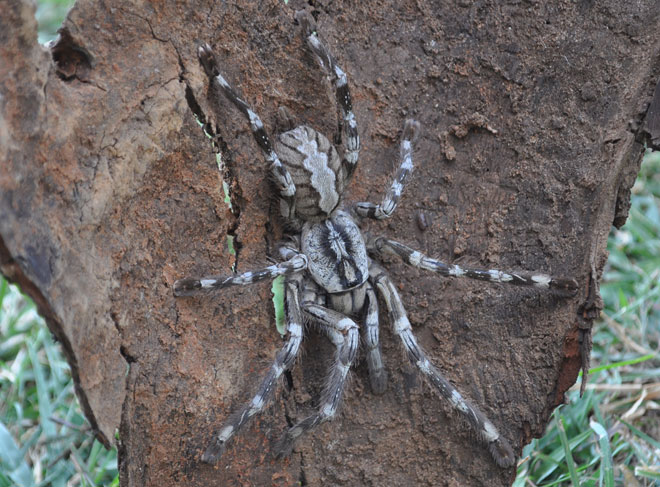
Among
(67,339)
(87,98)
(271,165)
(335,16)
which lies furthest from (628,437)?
(87,98)

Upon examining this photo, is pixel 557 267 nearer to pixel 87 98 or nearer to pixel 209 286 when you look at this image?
pixel 209 286

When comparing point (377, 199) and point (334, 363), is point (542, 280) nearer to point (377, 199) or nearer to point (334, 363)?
point (377, 199)

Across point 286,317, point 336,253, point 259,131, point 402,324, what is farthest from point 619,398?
point 259,131

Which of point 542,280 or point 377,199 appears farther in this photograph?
point 377,199

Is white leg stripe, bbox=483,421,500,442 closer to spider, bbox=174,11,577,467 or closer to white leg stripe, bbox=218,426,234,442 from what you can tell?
spider, bbox=174,11,577,467

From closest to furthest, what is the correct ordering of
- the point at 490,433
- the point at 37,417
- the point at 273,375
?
the point at 273,375
the point at 490,433
the point at 37,417

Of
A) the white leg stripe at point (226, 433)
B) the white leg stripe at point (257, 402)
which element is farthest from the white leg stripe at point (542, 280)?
the white leg stripe at point (226, 433)
